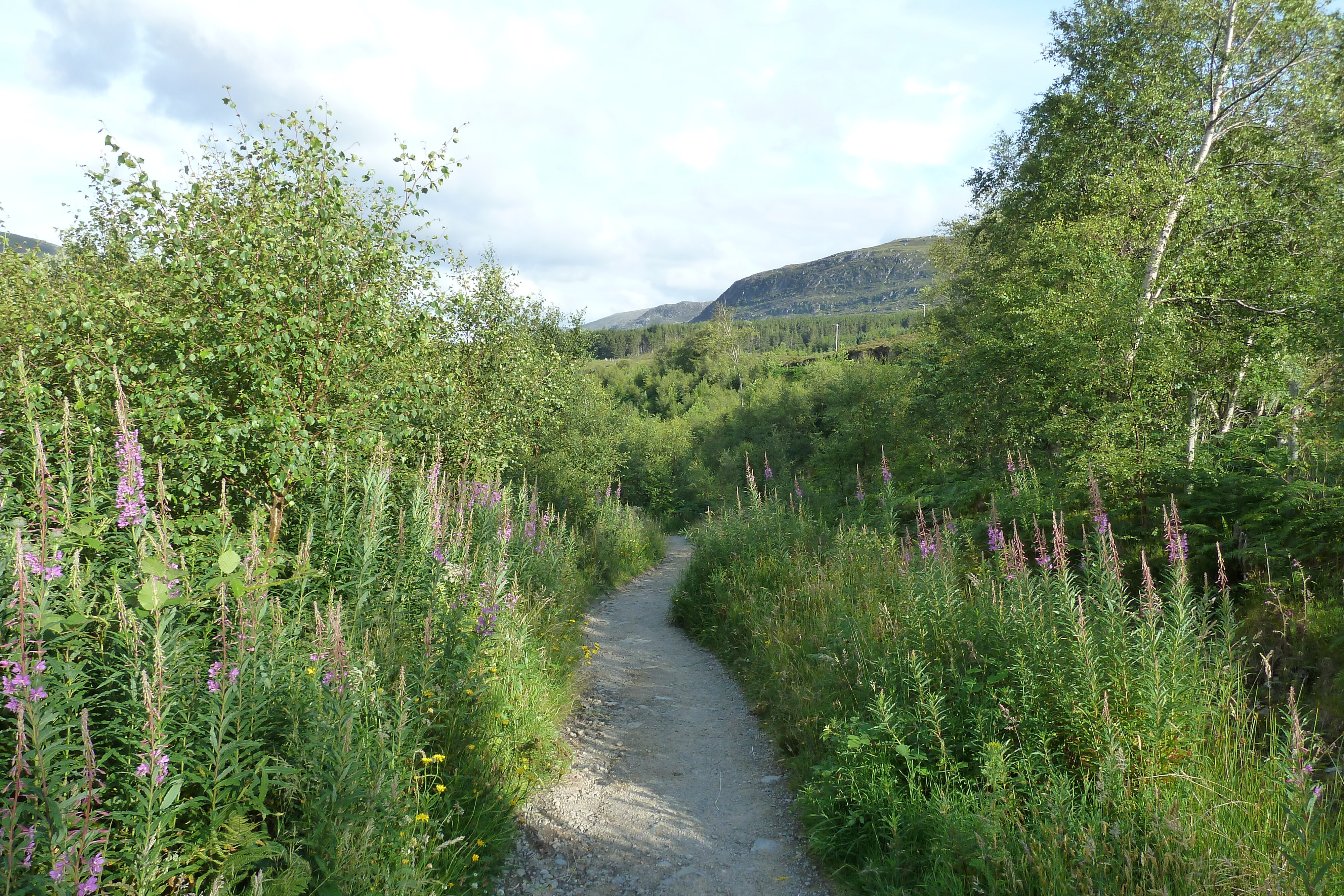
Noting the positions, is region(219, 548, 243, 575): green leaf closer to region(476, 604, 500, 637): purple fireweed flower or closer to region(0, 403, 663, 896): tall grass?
region(0, 403, 663, 896): tall grass

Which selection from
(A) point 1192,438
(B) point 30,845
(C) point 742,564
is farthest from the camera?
(C) point 742,564

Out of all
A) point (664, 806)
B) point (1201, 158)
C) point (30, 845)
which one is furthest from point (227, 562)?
point (1201, 158)

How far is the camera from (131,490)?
3.20 meters

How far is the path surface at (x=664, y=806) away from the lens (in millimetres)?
4262

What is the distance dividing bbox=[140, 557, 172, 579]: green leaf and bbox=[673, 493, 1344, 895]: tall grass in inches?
161

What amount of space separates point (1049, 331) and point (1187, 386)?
9.75ft

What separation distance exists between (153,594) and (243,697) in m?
0.84

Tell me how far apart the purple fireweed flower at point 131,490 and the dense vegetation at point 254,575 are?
0.07 feet

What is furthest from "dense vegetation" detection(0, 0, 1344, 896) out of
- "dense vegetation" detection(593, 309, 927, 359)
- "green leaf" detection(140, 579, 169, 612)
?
"dense vegetation" detection(593, 309, 927, 359)

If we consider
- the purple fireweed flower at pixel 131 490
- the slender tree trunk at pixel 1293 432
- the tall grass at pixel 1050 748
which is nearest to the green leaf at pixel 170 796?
the purple fireweed flower at pixel 131 490

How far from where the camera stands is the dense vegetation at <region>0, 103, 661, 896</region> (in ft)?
8.59

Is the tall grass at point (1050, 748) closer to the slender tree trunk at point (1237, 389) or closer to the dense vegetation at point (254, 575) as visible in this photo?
the dense vegetation at point (254, 575)

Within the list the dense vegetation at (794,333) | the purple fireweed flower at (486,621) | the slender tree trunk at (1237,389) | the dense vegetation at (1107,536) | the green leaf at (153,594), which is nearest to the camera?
the green leaf at (153,594)

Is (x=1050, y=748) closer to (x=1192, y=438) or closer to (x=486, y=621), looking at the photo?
(x=486, y=621)
